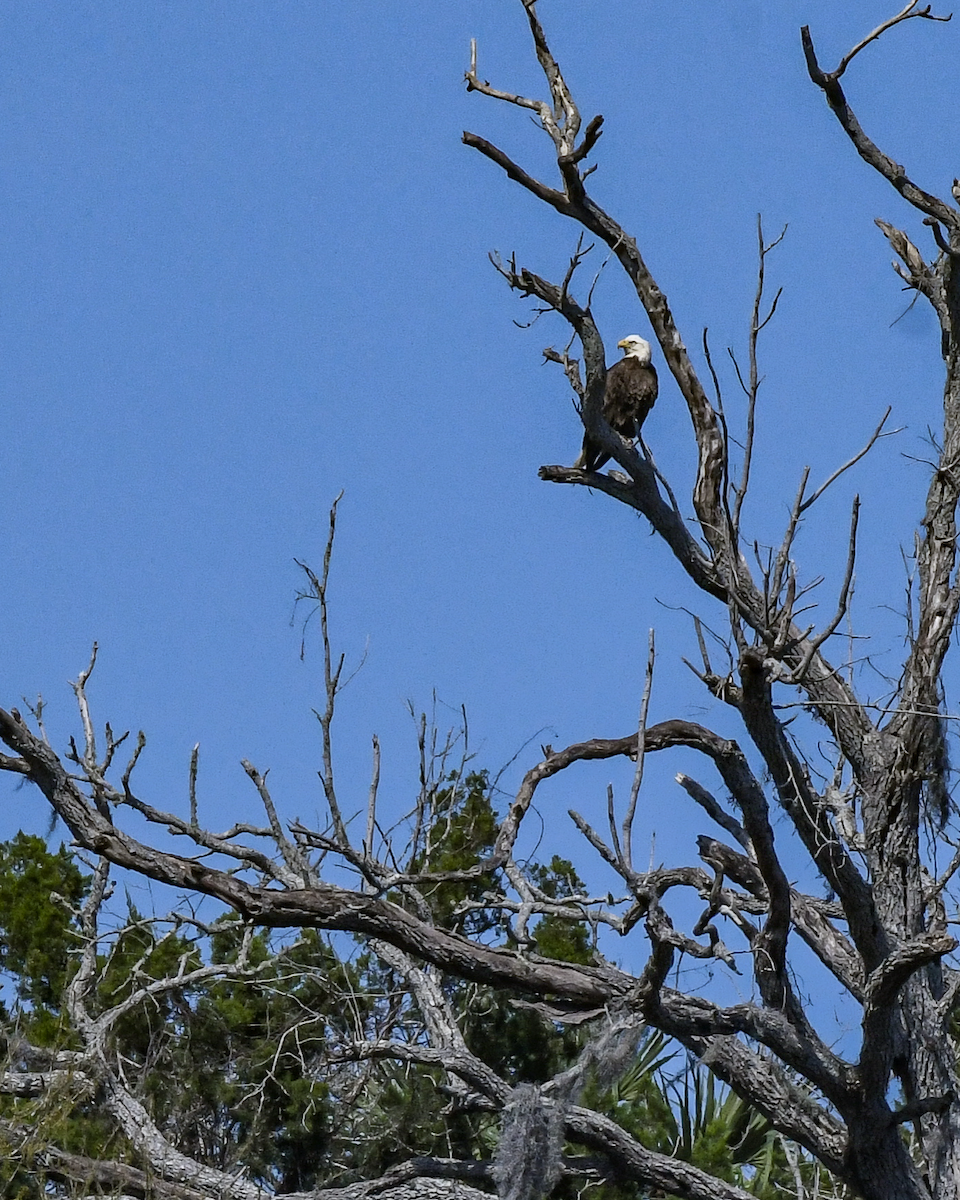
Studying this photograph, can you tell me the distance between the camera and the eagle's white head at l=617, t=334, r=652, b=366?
9300 mm

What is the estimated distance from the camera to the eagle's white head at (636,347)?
30.5 ft

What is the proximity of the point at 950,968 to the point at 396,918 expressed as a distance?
2.88m

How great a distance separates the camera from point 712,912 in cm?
596

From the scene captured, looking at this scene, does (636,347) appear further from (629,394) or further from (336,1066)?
(336,1066)

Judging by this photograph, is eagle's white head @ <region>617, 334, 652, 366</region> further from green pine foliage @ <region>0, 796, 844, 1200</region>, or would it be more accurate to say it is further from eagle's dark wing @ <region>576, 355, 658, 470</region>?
green pine foliage @ <region>0, 796, 844, 1200</region>

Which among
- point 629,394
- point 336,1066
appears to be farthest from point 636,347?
point 336,1066

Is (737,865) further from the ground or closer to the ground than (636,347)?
closer to the ground


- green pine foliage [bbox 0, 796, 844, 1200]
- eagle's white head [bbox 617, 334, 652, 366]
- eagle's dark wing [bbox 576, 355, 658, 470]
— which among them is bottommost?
green pine foliage [bbox 0, 796, 844, 1200]

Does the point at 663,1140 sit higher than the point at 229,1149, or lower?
higher

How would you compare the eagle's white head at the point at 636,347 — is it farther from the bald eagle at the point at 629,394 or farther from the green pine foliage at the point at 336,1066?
the green pine foliage at the point at 336,1066

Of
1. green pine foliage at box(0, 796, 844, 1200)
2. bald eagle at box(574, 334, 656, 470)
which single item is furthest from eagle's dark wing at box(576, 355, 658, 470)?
green pine foliage at box(0, 796, 844, 1200)

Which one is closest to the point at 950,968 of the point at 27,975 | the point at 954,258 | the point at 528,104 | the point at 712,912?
the point at 712,912

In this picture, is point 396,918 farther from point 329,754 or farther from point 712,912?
point 712,912

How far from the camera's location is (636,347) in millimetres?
9984
